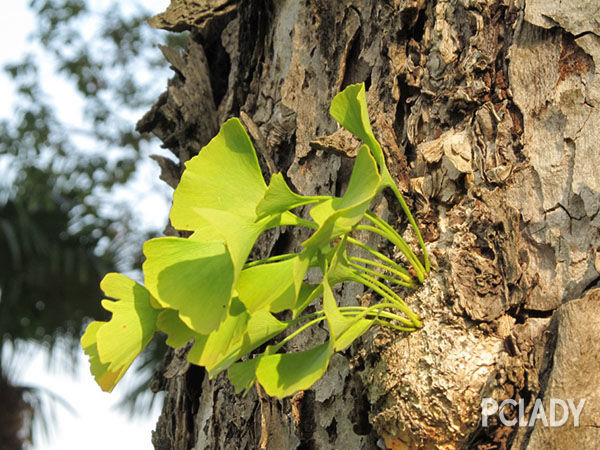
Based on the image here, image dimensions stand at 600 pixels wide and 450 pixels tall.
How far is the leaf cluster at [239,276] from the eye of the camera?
2.24 ft

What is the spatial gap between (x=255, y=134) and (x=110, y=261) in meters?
5.40

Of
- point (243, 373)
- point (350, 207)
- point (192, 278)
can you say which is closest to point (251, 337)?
point (243, 373)

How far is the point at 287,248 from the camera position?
119cm

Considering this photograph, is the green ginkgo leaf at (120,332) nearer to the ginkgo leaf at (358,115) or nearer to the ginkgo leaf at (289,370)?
the ginkgo leaf at (289,370)

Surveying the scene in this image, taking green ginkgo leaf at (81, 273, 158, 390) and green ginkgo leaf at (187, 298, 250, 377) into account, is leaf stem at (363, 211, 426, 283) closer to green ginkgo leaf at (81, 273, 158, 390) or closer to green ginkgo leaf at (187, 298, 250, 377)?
green ginkgo leaf at (187, 298, 250, 377)

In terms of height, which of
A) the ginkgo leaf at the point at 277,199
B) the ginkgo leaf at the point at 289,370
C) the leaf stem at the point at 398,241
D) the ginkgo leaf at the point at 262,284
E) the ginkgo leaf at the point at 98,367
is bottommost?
the ginkgo leaf at the point at 289,370

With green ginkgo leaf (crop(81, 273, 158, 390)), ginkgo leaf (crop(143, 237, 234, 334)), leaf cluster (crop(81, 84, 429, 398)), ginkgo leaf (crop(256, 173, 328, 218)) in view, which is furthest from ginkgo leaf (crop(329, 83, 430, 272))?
green ginkgo leaf (crop(81, 273, 158, 390))

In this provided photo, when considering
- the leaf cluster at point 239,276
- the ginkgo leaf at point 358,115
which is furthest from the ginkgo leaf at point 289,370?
the ginkgo leaf at point 358,115

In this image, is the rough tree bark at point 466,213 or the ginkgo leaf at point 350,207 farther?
the rough tree bark at point 466,213

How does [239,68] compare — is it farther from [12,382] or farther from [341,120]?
[12,382]

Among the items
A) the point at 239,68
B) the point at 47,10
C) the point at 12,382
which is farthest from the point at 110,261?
the point at 239,68

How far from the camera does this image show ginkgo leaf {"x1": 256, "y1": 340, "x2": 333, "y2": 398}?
0.74m

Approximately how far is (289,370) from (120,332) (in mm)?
215

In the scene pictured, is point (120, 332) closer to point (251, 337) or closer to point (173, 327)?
point (173, 327)
